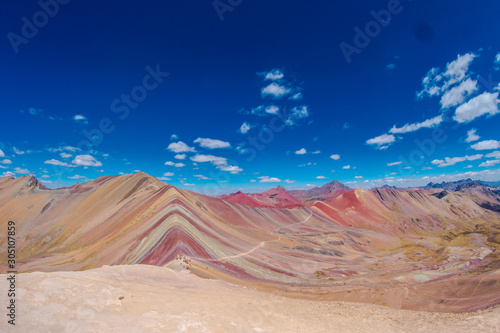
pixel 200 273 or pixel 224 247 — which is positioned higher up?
pixel 224 247

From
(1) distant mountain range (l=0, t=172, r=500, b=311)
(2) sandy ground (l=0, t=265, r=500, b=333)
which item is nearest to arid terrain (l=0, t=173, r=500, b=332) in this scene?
(2) sandy ground (l=0, t=265, r=500, b=333)

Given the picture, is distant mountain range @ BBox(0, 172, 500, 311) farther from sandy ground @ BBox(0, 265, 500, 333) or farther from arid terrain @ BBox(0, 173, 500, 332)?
sandy ground @ BBox(0, 265, 500, 333)

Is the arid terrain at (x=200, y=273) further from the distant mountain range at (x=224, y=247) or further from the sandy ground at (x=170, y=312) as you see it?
the distant mountain range at (x=224, y=247)

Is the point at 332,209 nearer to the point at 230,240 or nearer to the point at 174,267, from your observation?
the point at 230,240

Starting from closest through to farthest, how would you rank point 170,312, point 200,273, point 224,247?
point 170,312 → point 200,273 → point 224,247

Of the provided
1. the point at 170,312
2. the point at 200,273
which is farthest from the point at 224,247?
the point at 170,312

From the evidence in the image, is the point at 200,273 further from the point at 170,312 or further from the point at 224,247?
the point at 170,312

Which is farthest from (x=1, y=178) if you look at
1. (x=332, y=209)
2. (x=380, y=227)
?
(x=380, y=227)
